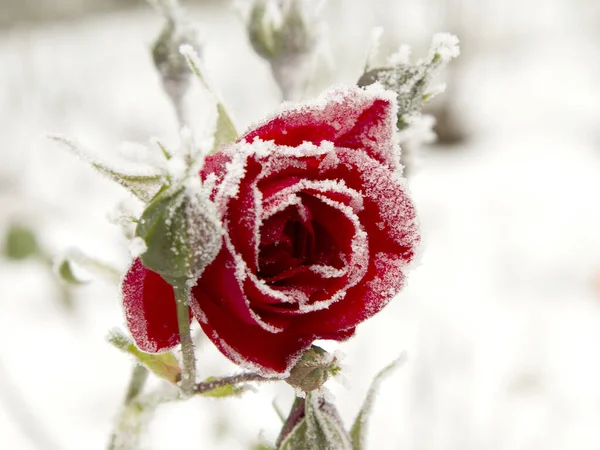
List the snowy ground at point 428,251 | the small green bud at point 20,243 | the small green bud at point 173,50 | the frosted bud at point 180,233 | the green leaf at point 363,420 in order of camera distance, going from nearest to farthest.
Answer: the frosted bud at point 180,233
the green leaf at point 363,420
the small green bud at point 173,50
the small green bud at point 20,243
the snowy ground at point 428,251

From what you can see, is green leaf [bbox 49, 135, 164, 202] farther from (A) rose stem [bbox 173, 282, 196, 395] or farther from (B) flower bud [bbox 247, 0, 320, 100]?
(B) flower bud [bbox 247, 0, 320, 100]

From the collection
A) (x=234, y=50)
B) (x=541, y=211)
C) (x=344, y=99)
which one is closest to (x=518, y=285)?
(x=541, y=211)

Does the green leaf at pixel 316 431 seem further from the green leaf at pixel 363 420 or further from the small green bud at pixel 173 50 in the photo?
the small green bud at pixel 173 50

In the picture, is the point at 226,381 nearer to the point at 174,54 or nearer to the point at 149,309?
the point at 149,309

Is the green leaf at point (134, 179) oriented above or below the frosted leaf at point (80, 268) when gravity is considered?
below

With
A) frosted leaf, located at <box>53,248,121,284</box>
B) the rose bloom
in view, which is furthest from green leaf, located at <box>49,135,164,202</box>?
frosted leaf, located at <box>53,248,121,284</box>

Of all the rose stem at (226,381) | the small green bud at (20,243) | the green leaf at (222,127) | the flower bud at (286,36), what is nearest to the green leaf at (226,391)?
the rose stem at (226,381)

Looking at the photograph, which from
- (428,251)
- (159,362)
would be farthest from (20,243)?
(428,251)
